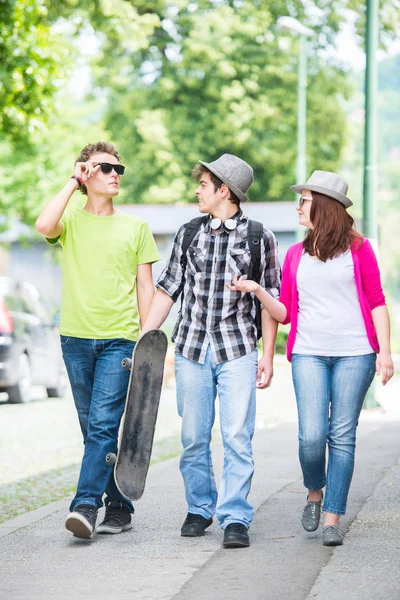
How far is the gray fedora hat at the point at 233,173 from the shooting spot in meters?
6.38

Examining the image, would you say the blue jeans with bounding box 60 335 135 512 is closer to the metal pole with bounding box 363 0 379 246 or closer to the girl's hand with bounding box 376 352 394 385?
the girl's hand with bounding box 376 352 394 385

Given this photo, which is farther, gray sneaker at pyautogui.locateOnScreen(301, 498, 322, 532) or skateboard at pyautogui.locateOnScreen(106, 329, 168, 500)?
skateboard at pyautogui.locateOnScreen(106, 329, 168, 500)

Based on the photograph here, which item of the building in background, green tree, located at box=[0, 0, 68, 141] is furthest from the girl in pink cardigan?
the building in background

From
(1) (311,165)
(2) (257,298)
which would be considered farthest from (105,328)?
(1) (311,165)

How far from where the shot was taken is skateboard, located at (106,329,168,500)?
6414 millimetres

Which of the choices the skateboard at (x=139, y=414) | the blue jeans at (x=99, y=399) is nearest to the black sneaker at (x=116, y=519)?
the blue jeans at (x=99, y=399)

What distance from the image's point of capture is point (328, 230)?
6.20 m

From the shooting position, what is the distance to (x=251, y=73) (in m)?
44.3

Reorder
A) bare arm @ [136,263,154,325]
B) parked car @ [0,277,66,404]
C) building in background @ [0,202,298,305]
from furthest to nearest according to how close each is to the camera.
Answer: building in background @ [0,202,298,305]
parked car @ [0,277,66,404]
bare arm @ [136,263,154,325]

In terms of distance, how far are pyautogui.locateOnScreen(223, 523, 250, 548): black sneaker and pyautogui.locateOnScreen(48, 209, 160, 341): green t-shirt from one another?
111 cm

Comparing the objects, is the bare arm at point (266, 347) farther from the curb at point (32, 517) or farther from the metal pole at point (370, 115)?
the metal pole at point (370, 115)

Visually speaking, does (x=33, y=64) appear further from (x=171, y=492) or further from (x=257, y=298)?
(x=257, y=298)

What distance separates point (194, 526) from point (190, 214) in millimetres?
36637

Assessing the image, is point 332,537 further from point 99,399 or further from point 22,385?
point 22,385
